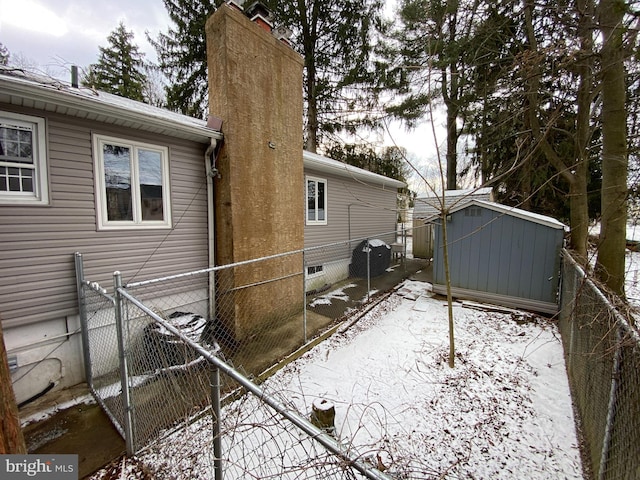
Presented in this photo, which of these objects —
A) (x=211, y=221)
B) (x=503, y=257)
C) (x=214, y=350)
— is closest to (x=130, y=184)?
(x=211, y=221)

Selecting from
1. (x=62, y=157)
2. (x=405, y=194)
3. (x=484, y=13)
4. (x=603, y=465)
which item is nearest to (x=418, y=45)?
(x=484, y=13)

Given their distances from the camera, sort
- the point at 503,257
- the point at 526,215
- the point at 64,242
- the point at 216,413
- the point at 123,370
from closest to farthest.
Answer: the point at 216,413 < the point at 123,370 < the point at 64,242 < the point at 526,215 < the point at 503,257

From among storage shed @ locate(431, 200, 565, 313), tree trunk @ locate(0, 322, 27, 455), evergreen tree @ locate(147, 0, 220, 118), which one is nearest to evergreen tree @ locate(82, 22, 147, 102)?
evergreen tree @ locate(147, 0, 220, 118)

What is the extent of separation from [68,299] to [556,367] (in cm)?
729

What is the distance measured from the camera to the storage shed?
601cm

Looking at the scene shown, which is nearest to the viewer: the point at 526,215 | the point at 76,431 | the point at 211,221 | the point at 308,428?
the point at 308,428

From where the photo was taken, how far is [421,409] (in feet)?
10.9

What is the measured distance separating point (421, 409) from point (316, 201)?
597cm

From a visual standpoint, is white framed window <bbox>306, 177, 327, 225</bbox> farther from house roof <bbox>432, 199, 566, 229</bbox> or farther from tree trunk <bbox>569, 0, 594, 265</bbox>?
tree trunk <bbox>569, 0, 594, 265</bbox>

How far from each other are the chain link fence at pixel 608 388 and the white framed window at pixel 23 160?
20.1ft

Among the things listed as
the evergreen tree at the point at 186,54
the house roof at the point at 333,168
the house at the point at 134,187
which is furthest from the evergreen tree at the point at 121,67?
the house at the point at 134,187

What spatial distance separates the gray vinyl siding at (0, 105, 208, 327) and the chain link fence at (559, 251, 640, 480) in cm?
566

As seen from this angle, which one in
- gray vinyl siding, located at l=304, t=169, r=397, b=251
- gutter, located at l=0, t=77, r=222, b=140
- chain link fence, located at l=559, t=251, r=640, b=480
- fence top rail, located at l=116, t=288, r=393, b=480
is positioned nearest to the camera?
fence top rail, located at l=116, t=288, r=393, b=480

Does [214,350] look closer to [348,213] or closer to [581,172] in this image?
[581,172]
